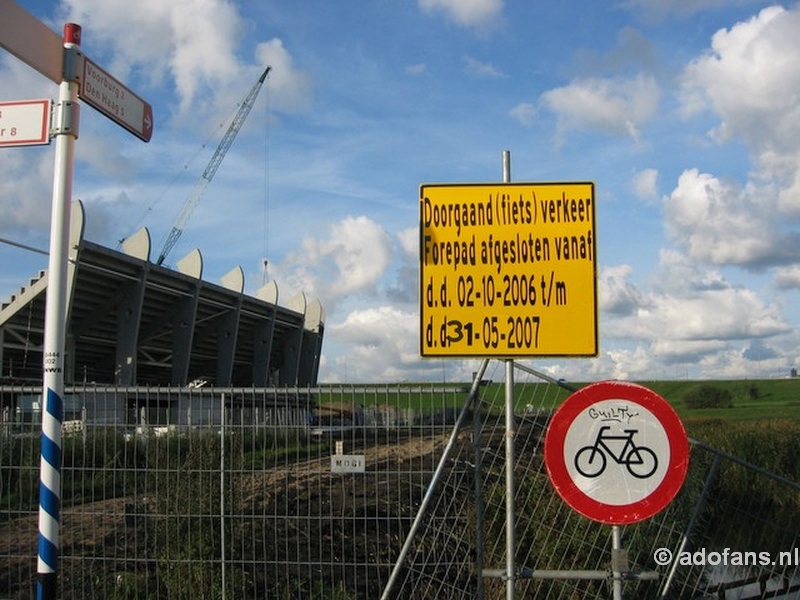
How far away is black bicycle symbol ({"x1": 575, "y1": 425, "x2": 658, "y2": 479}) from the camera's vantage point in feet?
14.6

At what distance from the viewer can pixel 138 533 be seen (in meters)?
7.08

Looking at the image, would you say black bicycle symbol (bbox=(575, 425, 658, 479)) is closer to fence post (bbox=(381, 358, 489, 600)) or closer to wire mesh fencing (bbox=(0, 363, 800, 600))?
fence post (bbox=(381, 358, 489, 600))

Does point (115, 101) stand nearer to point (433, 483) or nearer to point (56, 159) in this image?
point (56, 159)

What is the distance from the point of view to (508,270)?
4879mm

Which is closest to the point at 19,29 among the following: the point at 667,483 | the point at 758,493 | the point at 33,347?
the point at 667,483

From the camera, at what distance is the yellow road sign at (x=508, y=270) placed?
4812 mm

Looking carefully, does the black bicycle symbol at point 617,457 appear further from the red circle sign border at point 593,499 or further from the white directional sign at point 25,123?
the white directional sign at point 25,123

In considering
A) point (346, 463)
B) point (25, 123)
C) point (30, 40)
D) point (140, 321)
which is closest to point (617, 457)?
point (346, 463)

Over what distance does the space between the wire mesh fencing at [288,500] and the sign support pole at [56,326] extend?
58.4 inches

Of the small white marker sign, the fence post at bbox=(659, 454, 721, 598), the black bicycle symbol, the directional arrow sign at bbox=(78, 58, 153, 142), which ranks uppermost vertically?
the directional arrow sign at bbox=(78, 58, 153, 142)

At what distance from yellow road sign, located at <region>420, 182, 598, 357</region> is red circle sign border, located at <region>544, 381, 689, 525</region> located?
32 centimetres

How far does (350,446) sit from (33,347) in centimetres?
Answer: 3167

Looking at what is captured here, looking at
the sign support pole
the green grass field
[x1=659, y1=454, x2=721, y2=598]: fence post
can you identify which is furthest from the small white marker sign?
the green grass field

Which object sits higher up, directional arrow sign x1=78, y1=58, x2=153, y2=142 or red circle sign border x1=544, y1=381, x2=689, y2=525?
directional arrow sign x1=78, y1=58, x2=153, y2=142
